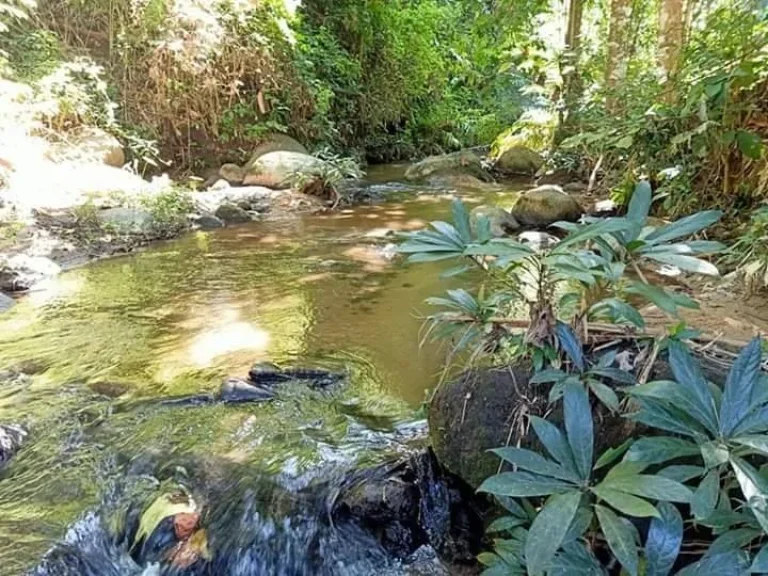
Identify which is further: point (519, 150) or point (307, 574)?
point (519, 150)

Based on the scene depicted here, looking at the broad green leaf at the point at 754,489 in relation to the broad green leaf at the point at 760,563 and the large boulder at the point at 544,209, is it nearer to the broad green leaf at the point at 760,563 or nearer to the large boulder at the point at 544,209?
the broad green leaf at the point at 760,563

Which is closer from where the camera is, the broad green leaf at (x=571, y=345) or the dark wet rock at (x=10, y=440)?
the broad green leaf at (x=571, y=345)

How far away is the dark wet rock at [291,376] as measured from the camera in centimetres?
294

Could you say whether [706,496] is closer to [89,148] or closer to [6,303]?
[6,303]

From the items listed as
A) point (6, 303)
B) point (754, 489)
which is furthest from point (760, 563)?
point (6, 303)

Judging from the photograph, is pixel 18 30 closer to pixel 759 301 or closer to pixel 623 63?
pixel 623 63

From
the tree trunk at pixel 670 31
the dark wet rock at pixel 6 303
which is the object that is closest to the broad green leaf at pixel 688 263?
the dark wet rock at pixel 6 303

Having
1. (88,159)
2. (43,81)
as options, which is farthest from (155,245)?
(43,81)

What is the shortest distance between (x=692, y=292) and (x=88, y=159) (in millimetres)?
6189

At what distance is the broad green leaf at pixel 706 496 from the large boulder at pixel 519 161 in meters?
9.27

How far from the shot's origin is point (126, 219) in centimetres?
588

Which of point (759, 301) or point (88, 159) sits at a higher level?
point (88, 159)

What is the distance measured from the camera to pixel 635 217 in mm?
1496

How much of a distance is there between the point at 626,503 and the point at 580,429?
19 cm
